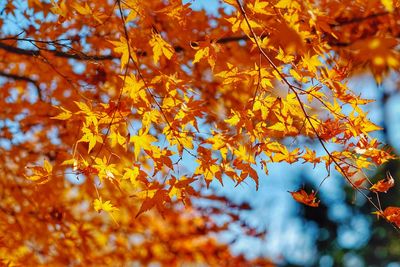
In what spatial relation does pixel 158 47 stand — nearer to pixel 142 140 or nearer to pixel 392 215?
pixel 142 140

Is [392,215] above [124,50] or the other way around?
the other way around

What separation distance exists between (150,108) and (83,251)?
2967 mm

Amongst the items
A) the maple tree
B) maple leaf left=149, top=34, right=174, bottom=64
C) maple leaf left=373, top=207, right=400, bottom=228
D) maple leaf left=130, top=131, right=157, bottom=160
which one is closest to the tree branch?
the maple tree

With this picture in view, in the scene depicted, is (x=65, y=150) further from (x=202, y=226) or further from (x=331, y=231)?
(x=331, y=231)

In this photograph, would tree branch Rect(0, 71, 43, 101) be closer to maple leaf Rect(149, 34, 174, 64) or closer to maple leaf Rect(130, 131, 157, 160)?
maple leaf Rect(149, 34, 174, 64)

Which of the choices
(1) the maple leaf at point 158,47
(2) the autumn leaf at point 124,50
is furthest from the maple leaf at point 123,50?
(1) the maple leaf at point 158,47

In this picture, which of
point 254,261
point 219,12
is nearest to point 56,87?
point 219,12

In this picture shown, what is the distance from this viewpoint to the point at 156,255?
279 inches

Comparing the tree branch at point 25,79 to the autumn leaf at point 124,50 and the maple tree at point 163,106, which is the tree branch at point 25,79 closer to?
the maple tree at point 163,106

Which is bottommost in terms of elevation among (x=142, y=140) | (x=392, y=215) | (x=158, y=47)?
(x=392, y=215)

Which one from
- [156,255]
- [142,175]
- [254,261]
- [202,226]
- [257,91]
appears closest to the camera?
[257,91]

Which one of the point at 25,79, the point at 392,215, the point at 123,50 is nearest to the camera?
the point at 123,50

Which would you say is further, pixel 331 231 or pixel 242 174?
pixel 331 231

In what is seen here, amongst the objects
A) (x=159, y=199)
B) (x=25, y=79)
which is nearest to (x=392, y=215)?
(x=159, y=199)
